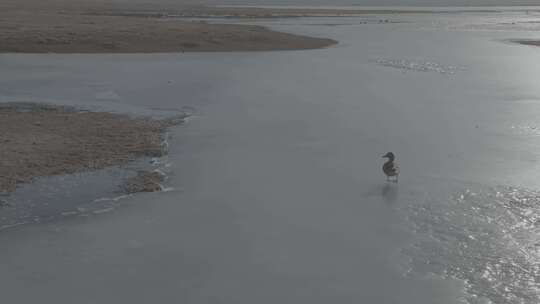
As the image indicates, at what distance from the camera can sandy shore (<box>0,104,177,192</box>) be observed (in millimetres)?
11133

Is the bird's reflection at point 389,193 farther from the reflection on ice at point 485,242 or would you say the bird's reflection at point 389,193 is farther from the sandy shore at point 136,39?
the sandy shore at point 136,39

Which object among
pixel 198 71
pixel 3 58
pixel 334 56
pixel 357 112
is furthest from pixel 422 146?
pixel 3 58

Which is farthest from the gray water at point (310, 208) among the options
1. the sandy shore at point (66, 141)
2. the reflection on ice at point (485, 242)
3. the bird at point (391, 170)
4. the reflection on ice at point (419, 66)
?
the reflection on ice at point (419, 66)

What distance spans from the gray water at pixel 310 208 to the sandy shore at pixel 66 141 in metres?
0.76

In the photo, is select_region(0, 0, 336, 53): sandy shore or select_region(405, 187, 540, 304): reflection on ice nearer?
select_region(405, 187, 540, 304): reflection on ice

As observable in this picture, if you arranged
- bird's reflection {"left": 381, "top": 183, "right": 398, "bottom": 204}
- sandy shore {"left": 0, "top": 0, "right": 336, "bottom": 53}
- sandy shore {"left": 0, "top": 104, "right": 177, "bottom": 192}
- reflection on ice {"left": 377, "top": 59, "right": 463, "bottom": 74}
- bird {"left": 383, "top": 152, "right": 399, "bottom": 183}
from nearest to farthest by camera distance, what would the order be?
bird's reflection {"left": 381, "top": 183, "right": 398, "bottom": 204}, bird {"left": 383, "top": 152, "right": 399, "bottom": 183}, sandy shore {"left": 0, "top": 104, "right": 177, "bottom": 192}, reflection on ice {"left": 377, "top": 59, "right": 463, "bottom": 74}, sandy shore {"left": 0, "top": 0, "right": 336, "bottom": 53}

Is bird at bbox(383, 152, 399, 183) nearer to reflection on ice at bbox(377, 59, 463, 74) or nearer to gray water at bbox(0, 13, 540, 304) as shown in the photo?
gray water at bbox(0, 13, 540, 304)

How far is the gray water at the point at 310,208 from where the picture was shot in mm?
7121

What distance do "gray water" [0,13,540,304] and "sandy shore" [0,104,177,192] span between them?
2.49ft

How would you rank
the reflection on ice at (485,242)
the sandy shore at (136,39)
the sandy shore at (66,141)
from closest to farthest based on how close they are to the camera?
the reflection on ice at (485,242), the sandy shore at (66,141), the sandy shore at (136,39)

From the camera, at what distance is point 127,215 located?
9195 mm

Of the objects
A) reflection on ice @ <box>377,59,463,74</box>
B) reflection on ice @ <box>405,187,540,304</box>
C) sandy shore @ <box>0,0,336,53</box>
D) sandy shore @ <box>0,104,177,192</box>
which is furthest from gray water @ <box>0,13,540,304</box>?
sandy shore @ <box>0,0,336,53</box>

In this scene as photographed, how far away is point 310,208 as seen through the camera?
9500 millimetres

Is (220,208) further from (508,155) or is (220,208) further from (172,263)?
(508,155)
